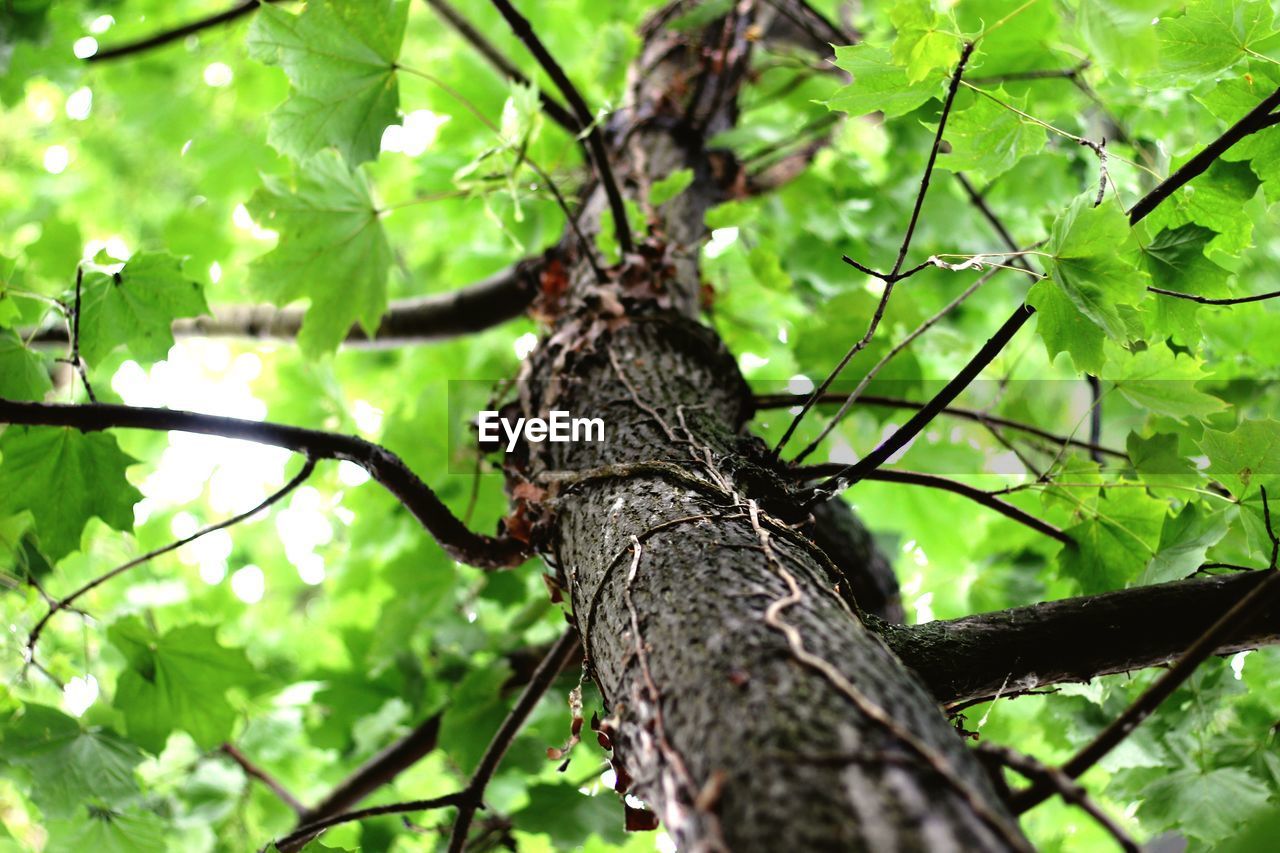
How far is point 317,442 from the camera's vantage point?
117 cm

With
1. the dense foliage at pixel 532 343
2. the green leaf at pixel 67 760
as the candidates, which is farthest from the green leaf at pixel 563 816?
the green leaf at pixel 67 760

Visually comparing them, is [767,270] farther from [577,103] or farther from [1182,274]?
[1182,274]

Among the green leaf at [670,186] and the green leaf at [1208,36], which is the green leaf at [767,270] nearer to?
the green leaf at [670,186]

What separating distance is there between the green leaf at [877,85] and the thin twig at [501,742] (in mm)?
861

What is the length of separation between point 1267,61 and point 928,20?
1.66ft

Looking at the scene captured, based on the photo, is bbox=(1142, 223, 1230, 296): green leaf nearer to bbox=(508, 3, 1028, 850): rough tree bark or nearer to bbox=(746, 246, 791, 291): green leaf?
bbox=(508, 3, 1028, 850): rough tree bark

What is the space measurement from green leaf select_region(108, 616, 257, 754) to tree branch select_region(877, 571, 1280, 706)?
56.0 inches

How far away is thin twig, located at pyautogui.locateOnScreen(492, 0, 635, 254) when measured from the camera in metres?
1.34

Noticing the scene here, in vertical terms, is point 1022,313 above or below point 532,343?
below

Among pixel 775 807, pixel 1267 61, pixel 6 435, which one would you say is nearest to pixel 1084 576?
pixel 1267 61

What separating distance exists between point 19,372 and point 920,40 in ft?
4.90

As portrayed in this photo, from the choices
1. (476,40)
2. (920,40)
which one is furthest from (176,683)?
(476,40)

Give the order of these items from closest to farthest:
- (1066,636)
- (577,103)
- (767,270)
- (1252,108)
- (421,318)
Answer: (1066,636) < (1252,108) < (577,103) < (767,270) < (421,318)

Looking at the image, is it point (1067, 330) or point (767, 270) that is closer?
point (1067, 330)
